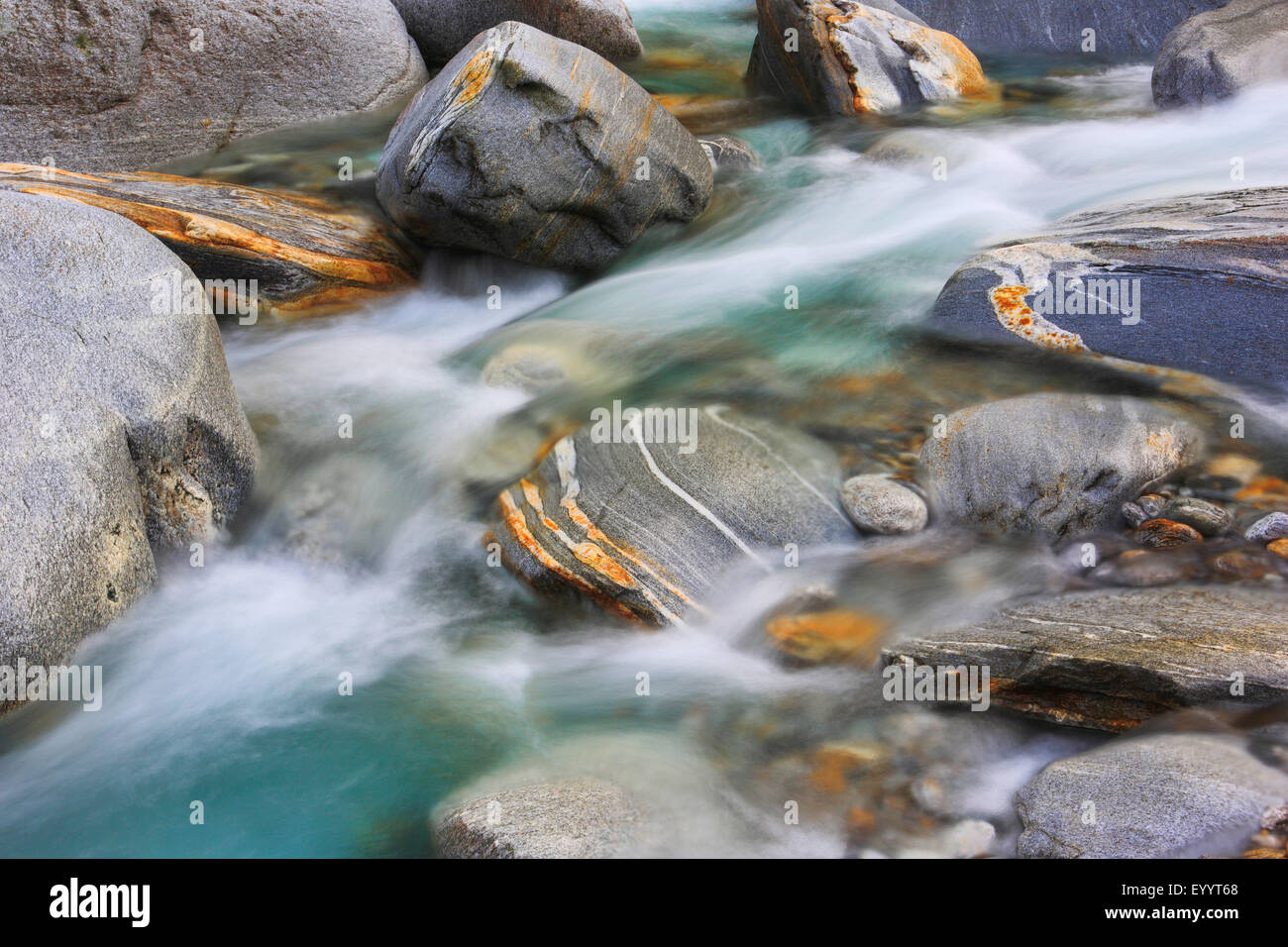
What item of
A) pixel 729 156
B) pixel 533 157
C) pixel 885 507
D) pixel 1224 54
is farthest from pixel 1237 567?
pixel 1224 54

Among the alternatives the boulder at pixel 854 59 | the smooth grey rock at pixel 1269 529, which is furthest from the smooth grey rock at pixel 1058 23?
the smooth grey rock at pixel 1269 529

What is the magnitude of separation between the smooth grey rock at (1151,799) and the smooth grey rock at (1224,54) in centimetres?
824

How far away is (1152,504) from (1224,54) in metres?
6.90

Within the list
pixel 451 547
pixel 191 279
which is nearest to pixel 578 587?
pixel 451 547

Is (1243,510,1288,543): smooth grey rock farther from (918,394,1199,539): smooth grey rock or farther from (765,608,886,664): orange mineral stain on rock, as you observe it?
(765,608,886,664): orange mineral stain on rock

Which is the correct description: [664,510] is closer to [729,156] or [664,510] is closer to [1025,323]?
[1025,323]

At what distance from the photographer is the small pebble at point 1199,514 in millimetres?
4973

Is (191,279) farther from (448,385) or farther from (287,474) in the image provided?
(448,385)

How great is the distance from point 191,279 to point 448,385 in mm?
1712

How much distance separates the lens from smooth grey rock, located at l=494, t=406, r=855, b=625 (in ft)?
16.9

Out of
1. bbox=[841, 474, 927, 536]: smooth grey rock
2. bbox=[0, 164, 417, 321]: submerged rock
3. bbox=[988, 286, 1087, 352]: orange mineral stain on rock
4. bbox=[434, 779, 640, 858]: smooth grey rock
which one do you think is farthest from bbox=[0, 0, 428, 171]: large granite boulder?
bbox=[434, 779, 640, 858]: smooth grey rock

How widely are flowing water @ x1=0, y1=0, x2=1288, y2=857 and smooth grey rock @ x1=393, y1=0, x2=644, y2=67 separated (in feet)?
7.22
